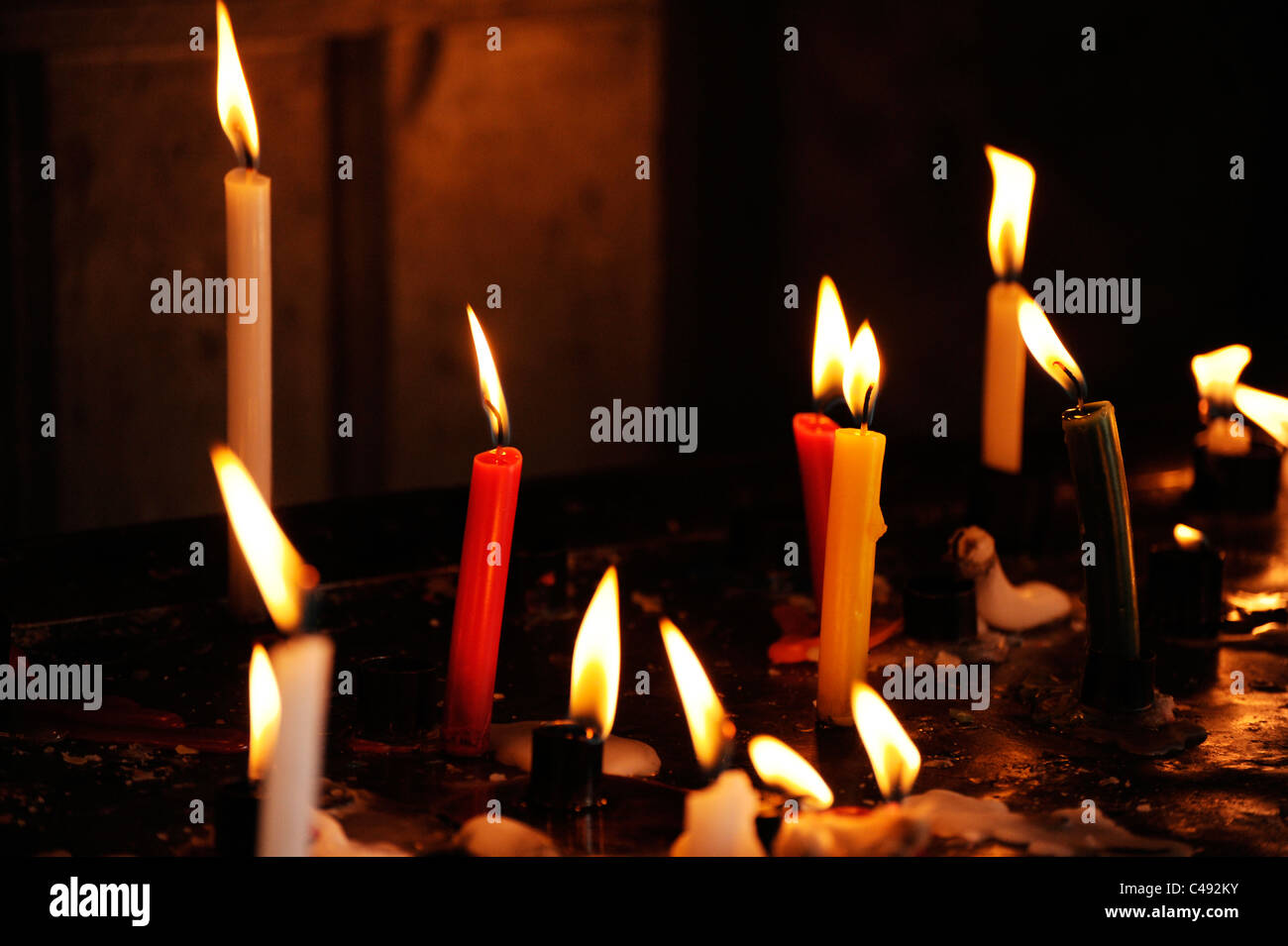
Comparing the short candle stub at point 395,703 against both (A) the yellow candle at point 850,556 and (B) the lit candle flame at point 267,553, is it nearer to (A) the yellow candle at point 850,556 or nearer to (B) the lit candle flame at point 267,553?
(B) the lit candle flame at point 267,553

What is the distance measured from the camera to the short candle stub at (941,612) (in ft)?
3.75

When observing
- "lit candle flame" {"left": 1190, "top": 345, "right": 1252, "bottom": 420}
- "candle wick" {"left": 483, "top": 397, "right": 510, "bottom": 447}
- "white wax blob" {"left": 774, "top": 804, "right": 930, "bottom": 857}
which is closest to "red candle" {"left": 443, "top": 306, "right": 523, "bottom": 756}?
"candle wick" {"left": 483, "top": 397, "right": 510, "bottom": 447}

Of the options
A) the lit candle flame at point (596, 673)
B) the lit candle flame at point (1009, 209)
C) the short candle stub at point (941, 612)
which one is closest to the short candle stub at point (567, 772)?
the lit candle flame at point (596, 673)

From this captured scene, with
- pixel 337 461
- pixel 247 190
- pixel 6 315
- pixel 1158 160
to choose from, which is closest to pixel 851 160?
pixel 1158 160

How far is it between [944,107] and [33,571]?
1.68 m

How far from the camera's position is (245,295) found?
3.65 feet

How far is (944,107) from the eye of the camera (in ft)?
8.02

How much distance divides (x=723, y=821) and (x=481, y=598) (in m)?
0.28

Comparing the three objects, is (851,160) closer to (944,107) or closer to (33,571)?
(944,107)

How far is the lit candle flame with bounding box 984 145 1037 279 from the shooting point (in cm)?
126

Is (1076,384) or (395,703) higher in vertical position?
(1076,384)

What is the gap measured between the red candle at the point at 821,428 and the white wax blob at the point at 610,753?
24 cm

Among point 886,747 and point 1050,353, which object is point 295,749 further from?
point 1050,353

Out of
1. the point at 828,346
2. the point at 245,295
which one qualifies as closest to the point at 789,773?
the point at 828,346
